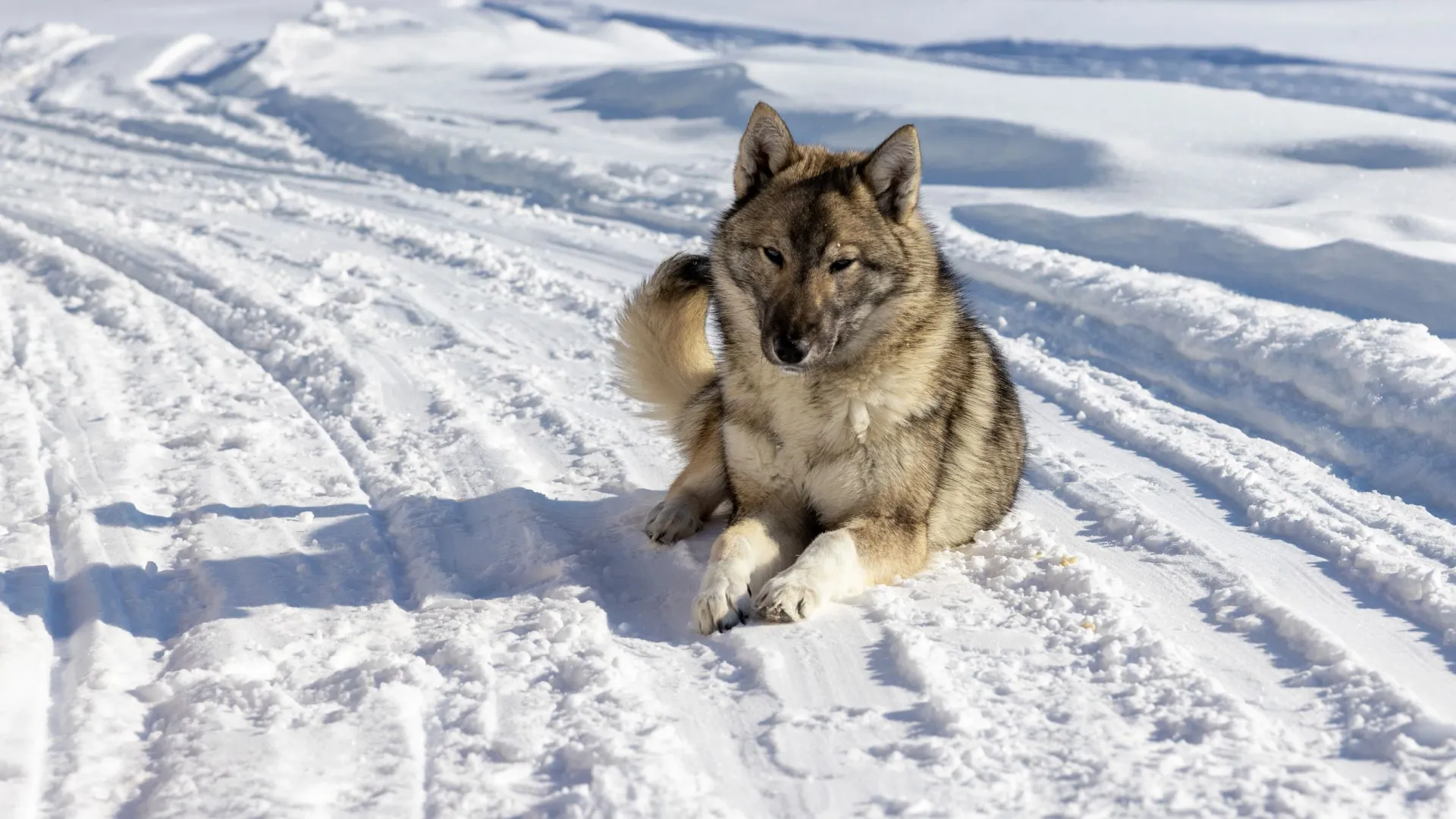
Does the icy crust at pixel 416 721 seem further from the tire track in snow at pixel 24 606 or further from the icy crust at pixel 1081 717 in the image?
the icy crust at pixel 1081 717

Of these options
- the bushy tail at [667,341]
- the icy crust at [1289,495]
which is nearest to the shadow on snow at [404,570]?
the bushy tail at [667,341]

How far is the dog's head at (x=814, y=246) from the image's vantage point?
3.39 m

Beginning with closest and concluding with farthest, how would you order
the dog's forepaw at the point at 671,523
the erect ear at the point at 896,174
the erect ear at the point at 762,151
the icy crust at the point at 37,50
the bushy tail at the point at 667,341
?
the erect ear at the point at 896,174, the erect ear at the point at 762,151, the dog's forepaw at the point at 671,523, the bushy tail at the point at 667,341, the icy crust at the point at 37,50

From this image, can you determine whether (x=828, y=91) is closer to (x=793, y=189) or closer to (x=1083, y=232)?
(x=1083, y=232)

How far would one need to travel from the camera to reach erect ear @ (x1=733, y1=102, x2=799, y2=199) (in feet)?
12.0

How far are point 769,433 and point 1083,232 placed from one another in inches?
197

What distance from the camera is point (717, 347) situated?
12.9 ft

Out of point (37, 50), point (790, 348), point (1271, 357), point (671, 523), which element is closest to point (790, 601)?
point (790, 348)

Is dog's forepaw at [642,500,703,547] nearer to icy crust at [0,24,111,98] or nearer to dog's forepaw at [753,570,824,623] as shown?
dog's forepaw at [753,570,824,623]

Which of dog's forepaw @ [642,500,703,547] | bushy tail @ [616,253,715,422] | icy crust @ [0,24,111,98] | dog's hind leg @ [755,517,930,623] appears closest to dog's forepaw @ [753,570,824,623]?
dog's hind leg @ [755,517,930,623]

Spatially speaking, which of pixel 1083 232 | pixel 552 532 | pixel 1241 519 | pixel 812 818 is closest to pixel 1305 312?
pixel 1083 232

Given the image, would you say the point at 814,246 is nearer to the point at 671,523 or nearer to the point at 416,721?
the point at 671,523

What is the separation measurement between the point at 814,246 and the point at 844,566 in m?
0.88

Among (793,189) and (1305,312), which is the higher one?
(793,189)
